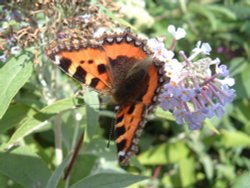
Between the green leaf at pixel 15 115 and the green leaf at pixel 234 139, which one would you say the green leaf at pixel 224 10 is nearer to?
the green leaf at pixel 234 139

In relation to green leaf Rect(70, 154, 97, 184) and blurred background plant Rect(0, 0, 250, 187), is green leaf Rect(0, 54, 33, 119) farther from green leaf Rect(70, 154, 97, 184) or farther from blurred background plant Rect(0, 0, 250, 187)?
green leaf Rect(70, 154, 97, 184)

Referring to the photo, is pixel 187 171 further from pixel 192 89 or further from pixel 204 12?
pixel 192 89

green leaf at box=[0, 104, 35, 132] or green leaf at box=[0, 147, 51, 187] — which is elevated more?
green leaf at box=[0, 104, 35, 132]

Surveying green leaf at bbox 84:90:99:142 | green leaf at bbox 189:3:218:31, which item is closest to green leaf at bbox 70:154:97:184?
green leaf at bbox 84:90:99:142

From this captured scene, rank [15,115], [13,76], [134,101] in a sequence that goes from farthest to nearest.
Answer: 1. [15,115]
2. [13,76]
3. [134,101]

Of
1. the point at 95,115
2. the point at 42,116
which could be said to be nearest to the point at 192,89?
the point at 95,115

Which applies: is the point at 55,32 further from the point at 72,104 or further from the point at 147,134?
the point at 147,134
